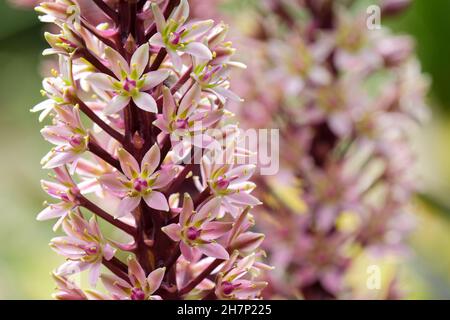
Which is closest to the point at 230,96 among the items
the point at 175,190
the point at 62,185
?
the point at 175,190

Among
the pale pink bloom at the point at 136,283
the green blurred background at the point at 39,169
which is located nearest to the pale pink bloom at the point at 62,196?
the pale pink bloom at the point at 136,283

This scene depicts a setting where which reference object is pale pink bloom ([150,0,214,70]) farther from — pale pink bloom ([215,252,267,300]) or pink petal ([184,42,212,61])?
pale pink bloom ([215,252,267,300])

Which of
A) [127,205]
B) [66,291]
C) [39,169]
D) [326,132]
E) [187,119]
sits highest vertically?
[39,169]

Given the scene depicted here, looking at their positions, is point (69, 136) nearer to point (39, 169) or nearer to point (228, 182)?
point (228, 182)

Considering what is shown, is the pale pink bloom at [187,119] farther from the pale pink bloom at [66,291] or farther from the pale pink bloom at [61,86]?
the pale pink bloom at [66,291]

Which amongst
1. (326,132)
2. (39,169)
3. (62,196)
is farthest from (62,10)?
(39,169)

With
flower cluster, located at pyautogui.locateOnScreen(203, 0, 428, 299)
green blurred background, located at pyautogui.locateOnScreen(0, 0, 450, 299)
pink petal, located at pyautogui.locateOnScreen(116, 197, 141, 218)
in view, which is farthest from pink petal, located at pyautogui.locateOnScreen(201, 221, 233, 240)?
green blurred background, located at pyautogui.locateOnScreen(0, 0, 450, 299)

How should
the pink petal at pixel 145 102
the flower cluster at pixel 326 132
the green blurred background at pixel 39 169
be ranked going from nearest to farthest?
1. the pink petal at pixel 145 102
2. the flower cluster at pixel 326 132
3. the green blurred background at pixel 39 169

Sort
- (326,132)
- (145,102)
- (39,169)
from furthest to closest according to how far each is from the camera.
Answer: (39,169)
(326,132)
(145,102)
